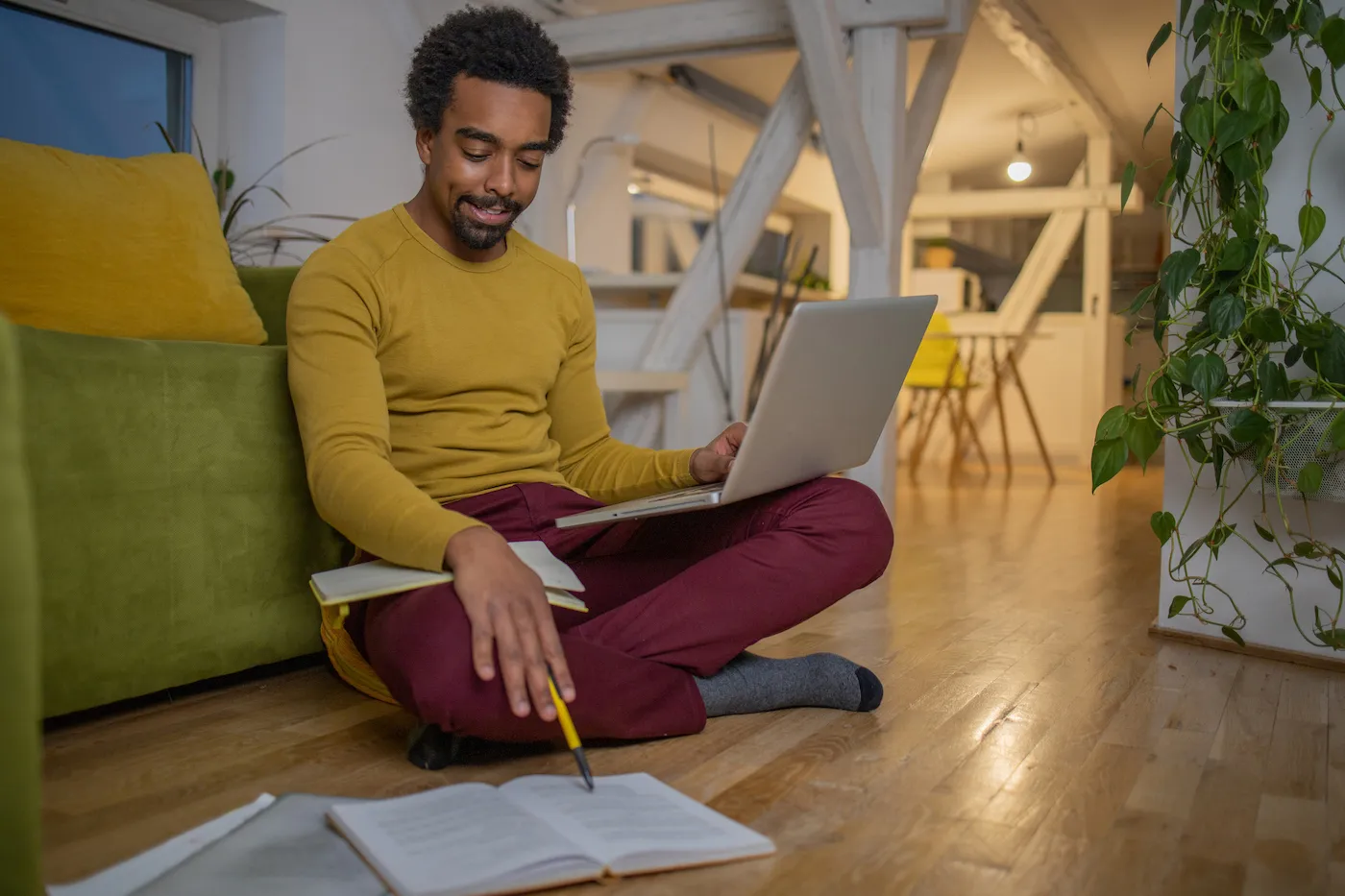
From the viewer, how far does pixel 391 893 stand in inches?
43.5

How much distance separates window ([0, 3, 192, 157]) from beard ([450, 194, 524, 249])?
1.72 m

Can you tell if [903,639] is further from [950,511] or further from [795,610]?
[950,511]

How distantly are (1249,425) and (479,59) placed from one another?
4.59ft

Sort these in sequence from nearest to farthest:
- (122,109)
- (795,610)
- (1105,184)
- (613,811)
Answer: (613,811)
(795,610)
(122,109)
(1105,184)

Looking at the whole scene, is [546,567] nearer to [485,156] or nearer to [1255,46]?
[485,156]

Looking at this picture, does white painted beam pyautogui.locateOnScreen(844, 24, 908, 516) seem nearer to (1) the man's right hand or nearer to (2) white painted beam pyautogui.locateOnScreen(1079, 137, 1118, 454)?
(1) the man's right hand

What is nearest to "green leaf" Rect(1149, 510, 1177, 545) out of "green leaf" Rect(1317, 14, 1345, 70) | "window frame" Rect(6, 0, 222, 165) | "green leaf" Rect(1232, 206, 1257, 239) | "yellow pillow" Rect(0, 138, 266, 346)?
"green leaf" Rect(1232, 206, 1257, 239)

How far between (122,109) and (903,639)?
2.58m

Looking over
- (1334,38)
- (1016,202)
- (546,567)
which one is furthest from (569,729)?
(1016,202)

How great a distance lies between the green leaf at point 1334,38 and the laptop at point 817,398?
2.79 ft

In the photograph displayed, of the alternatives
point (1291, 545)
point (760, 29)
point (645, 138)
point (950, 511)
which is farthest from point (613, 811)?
point (645, 138)

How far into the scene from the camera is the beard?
1.72 meters

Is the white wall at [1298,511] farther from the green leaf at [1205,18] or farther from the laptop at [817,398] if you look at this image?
the laptop at [817,398]

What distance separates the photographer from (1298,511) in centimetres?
227
